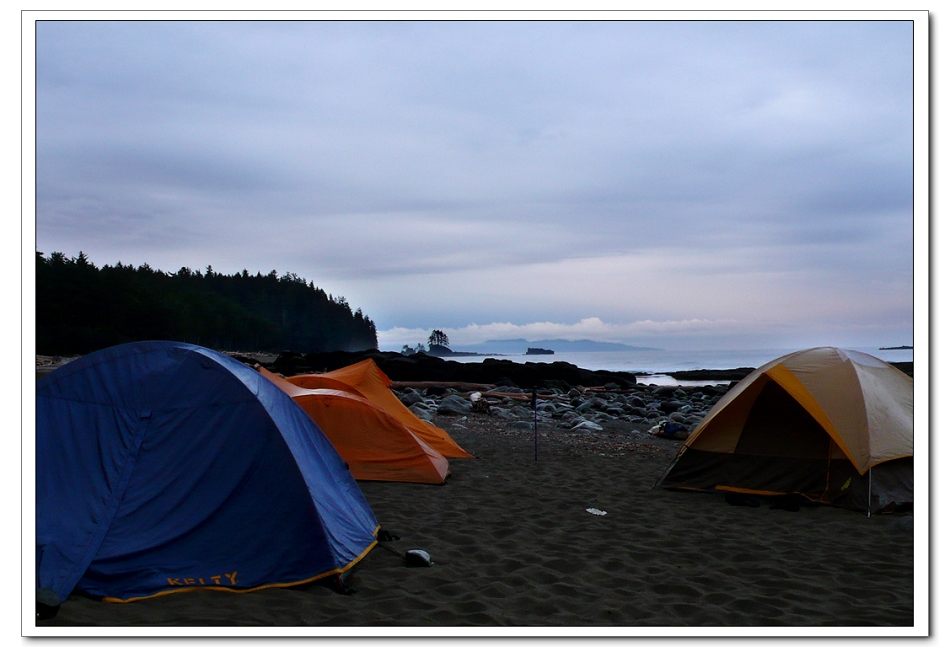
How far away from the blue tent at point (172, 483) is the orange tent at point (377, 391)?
5.45m

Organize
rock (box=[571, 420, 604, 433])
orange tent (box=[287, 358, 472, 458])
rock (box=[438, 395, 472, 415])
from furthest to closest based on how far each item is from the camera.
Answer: rock (box=[438, 395, 472, 415]) < rock (box=[571, 420, 604, 433]) < orange tent (box=[287, 358, 472, 458])

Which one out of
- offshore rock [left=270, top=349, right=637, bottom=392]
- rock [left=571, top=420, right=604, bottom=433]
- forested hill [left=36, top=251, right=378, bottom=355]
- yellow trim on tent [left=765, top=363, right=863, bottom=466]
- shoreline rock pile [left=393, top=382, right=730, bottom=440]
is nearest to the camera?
forested hill [left=36, top=251, right=378, bottom=355]

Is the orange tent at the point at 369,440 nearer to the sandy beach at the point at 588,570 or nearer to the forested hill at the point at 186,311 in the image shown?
the sandy beach at the point at 588,570

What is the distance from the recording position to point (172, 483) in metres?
5.39

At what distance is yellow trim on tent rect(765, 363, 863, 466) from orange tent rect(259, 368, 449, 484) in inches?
181

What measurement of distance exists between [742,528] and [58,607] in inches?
248

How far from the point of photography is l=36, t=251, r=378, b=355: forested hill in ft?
24.6

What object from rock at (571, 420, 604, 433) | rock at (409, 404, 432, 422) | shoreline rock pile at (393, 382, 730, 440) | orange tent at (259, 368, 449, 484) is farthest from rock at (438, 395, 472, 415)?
orange tent at (259, 368, 449, 484)

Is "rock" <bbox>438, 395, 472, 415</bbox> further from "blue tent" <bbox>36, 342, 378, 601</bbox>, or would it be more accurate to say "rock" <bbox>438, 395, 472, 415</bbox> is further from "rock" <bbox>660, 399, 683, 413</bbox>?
"blue tent" <bbox>36, 342, 378, 601</bbox>

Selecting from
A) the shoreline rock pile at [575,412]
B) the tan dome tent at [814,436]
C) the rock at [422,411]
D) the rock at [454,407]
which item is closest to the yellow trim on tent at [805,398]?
A: the tan dome tent at [814,436]

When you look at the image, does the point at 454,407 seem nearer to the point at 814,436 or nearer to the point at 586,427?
the point at 586,427

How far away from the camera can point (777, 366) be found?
8766 millimetres
